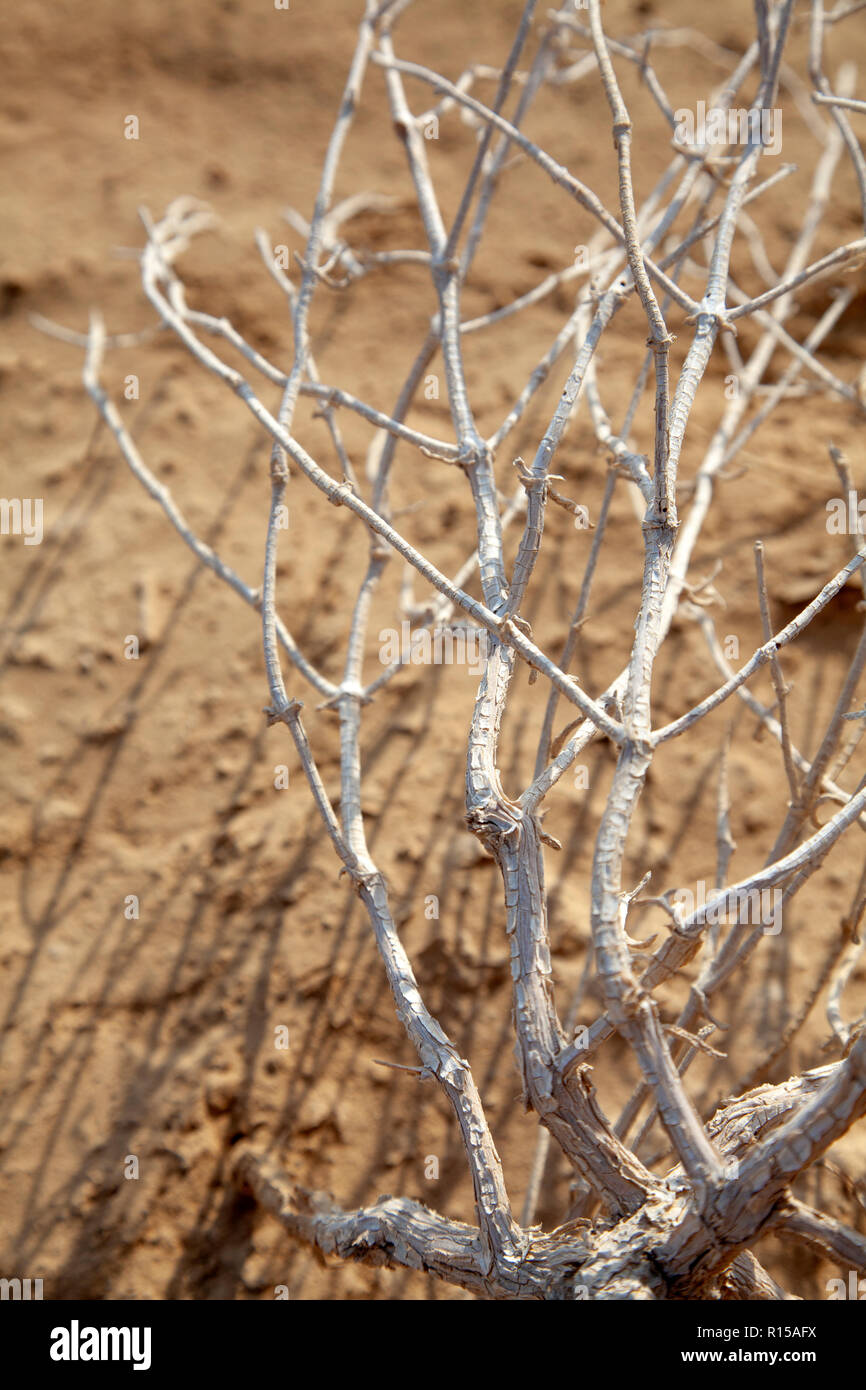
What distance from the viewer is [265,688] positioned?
2535 millimetres

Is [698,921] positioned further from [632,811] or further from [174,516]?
[174,516]

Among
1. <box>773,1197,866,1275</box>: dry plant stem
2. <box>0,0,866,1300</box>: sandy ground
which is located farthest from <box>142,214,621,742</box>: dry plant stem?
<box>0,0,866,1300</box>: sandy ground

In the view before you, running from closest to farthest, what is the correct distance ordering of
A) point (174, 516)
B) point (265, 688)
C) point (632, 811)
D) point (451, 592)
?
A: point (632, 811)
point (451, 592)
point (174, 516)
point (265, 688)

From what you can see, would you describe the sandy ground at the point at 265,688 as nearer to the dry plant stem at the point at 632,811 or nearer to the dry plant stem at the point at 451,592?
the dry plant stem at the point at 632,811

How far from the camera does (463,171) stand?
324cm

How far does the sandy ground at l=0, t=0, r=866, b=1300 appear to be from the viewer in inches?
82.4

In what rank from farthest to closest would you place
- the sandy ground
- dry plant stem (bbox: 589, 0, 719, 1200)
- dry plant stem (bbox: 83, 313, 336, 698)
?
the sandy ground → dry plant stem (bbox: 83, 313, 336, 698) → dry plant stem (bbox: 589, 0, 719, 1200)

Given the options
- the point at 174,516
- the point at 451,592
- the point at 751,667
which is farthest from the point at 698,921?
the point at 174,516

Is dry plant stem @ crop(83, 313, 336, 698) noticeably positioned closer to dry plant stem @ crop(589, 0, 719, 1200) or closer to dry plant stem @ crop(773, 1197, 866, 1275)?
dry plant stem @ crop(589, 0, 719, 1200)

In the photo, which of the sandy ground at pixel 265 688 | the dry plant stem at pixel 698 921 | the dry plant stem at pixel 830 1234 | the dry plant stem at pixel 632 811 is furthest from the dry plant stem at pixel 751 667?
the sandy ground at pixel 265 688

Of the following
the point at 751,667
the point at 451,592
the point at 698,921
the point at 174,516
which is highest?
the point at 174,516

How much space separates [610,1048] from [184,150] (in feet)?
10.2

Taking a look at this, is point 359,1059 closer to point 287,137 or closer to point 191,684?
point 191,684
